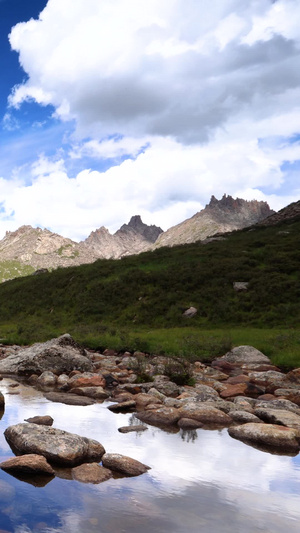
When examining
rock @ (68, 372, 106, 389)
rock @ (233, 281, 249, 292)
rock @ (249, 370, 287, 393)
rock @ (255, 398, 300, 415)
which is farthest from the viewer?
rock @ (233, 281, 249, 292)

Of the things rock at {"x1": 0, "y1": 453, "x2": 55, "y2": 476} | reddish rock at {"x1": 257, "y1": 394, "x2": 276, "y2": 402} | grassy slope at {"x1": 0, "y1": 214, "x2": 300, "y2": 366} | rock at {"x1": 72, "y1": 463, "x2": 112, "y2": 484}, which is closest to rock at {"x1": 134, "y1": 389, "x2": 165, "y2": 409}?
reddish rock at {"x1": 257, "y1": 394, "x2": 276, "y2": 402}

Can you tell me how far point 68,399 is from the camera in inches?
509

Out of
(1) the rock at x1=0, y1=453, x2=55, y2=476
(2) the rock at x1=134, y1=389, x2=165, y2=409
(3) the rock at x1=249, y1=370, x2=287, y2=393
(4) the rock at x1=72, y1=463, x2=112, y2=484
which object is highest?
(1) the rock at x1=0, y1=453, x2=55, y2=476

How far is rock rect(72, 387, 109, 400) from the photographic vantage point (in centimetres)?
1383

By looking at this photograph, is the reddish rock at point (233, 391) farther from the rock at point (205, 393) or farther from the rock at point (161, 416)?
the rock at point (161, 416)

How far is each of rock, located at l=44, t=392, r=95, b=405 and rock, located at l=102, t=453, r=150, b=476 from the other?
5.46 m

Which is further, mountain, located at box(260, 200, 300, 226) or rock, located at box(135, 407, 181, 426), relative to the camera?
mountain, located at box(260, 200, 300, 226)

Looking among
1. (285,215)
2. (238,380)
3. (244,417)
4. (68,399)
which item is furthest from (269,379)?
(285,215)

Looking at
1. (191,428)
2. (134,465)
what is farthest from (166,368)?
(134,465)

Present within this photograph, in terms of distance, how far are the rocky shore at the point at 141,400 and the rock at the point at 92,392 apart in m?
0.03

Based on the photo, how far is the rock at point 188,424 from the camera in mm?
10227

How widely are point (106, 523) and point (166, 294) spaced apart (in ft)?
104

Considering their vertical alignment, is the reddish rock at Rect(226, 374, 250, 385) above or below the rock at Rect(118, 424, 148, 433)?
below

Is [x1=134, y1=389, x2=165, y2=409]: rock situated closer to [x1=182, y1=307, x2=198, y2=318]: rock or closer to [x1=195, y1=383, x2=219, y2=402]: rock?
[x1=195, y1=383, x2=219, y2=402]: rock
